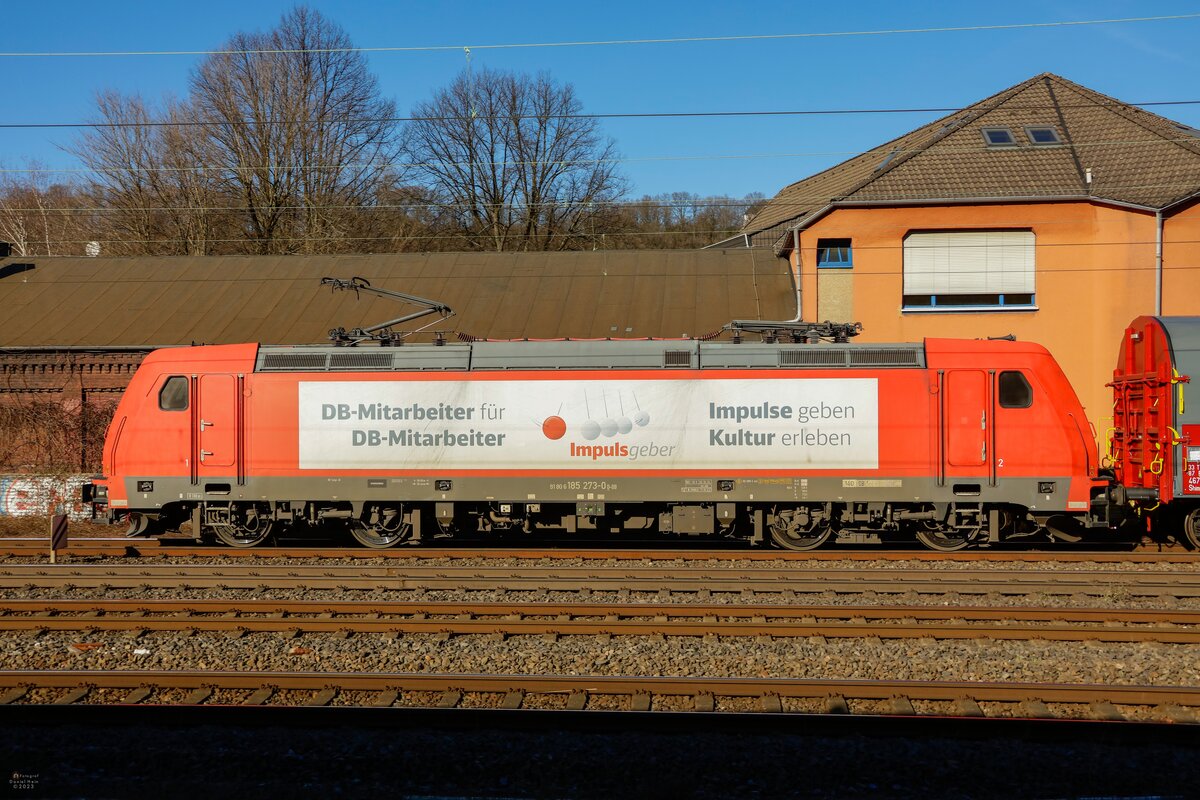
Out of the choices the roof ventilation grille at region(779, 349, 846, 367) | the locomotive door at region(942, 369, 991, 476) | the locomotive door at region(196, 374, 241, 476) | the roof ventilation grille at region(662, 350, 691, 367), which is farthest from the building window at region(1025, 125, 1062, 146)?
the locomotive door at region(196, 374, 241, 476)

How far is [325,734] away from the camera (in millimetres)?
7211

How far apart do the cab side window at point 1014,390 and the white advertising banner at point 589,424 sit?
1.91 m

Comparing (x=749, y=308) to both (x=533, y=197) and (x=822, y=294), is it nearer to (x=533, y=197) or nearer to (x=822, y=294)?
(x=822, y=294)

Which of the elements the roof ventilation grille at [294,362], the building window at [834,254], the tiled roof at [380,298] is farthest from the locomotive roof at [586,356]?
the building window at [834,254]

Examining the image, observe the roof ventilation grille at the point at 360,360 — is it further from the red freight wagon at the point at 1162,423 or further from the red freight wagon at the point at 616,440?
the red freight wagon at the point at 1162,423

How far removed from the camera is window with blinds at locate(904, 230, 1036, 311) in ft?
74.1

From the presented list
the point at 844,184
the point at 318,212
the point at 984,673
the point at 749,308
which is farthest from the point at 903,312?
the point at 318,212

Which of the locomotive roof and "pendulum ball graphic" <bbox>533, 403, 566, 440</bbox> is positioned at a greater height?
the locomotive roof

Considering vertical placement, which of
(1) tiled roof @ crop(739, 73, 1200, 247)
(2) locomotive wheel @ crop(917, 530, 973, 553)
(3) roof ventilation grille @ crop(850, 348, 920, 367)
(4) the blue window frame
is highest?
(1) tiled roof @ crop(739, 73, 1200, 247)

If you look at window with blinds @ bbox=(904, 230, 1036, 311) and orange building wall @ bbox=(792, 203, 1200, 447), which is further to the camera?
window with blinds @ bbox=(904, 230, 1036, 311)

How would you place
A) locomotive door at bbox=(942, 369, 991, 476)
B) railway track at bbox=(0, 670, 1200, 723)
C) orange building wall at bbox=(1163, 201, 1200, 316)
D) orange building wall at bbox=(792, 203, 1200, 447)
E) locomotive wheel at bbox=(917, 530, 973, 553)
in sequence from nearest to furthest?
1. railway track at bbox=(0, 670, 1200, 723)
2. locomotive door at bbox=(942, 369, 991, 476)
3. locomotive wheel at bbox=(917, 530, 973, 553)
4. orange building wall at bbox=(1163, 201, 1200, 316)
5. orange building wall at bbox=(792, 203, 1200, 447)

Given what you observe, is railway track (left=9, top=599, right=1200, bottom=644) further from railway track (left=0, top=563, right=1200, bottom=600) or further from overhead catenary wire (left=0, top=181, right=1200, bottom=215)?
overhead catenary wire (left=0, top=181, right=1200, bottom=215)

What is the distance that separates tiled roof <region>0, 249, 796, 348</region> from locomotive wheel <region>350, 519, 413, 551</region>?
840 cm

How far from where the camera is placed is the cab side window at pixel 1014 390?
45.8 feet
